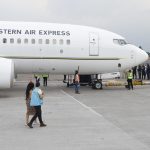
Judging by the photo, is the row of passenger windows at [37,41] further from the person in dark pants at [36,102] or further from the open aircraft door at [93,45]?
the person in dark pants at [36,102]

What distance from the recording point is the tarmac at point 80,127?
32.6 ft

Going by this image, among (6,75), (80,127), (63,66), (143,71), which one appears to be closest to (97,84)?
(63,66)

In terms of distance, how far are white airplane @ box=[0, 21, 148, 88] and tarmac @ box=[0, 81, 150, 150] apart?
5696 mm

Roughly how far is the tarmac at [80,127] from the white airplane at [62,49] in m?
5.70

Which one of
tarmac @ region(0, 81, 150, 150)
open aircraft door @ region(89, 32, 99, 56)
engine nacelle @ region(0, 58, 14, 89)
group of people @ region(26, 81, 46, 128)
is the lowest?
tarmac @ region(0, 81, 150, 150)

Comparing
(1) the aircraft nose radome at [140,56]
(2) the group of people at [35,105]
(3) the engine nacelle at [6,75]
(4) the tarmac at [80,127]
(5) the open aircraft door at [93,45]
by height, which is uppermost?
(5) the open aircraft door at [93,45]

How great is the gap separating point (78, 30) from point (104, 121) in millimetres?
13144

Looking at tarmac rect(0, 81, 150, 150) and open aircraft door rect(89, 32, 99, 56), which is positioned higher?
open aircraft door rect(89, 32, 99, 56)

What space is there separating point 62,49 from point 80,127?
1305cm

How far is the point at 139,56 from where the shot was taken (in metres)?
26.5

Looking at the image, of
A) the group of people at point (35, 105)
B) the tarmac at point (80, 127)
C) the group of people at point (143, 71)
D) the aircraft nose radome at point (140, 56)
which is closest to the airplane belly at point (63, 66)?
the aircraft nose radome at point (140, 56)

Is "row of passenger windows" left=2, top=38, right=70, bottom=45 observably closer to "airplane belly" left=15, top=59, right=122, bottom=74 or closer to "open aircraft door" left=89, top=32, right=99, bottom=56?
"airplane belly" left=15, top=59, right=122, bottom=74

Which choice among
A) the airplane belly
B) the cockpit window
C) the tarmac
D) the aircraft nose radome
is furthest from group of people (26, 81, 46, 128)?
the aircraft nose radome

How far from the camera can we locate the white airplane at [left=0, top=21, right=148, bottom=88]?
80.1 feet
